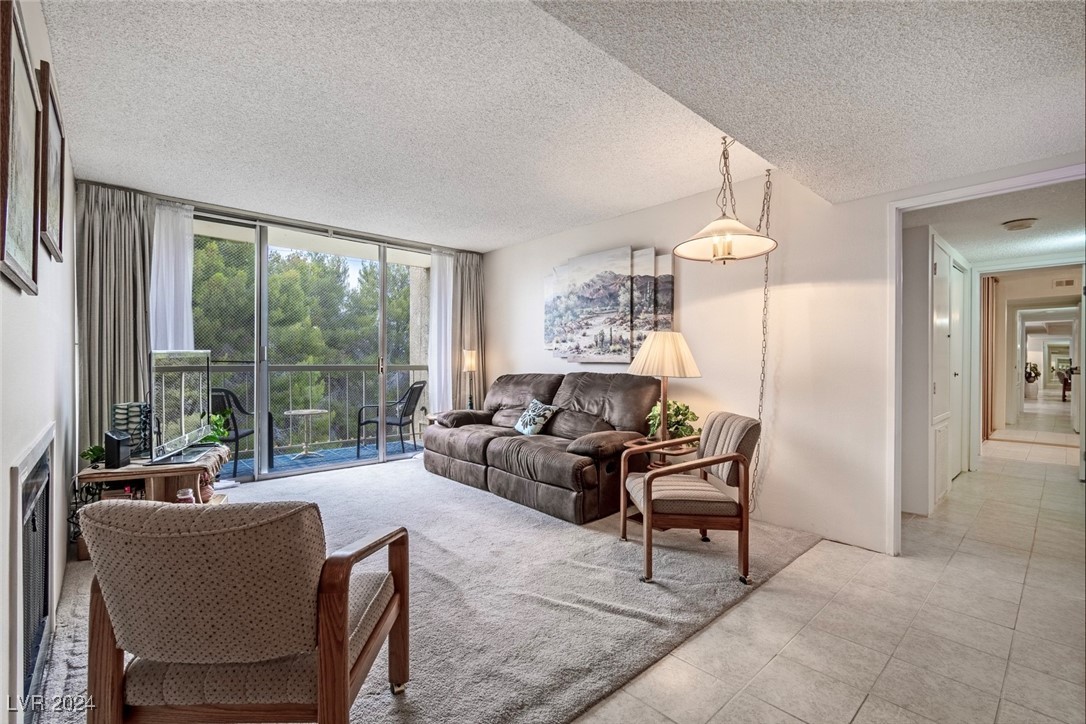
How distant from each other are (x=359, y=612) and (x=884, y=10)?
2104mm

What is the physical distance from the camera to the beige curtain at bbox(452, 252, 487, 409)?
5457 millimetres

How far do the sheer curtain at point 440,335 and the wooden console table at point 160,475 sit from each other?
2.63 m

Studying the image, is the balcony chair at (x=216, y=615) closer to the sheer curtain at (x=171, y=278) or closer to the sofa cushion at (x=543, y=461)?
the sofa cushion at (x=543, y=461)

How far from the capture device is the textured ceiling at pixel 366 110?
1.80 metres

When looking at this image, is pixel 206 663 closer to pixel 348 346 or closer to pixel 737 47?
pixel 737 47

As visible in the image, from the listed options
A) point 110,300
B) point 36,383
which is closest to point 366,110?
point 36,383

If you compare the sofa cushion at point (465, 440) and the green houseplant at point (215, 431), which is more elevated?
the green houseplant at point (215, 431)

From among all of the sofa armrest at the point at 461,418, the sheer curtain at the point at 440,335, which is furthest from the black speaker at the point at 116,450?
the sheer curtain at the point at 440,335

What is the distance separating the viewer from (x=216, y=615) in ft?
3.35

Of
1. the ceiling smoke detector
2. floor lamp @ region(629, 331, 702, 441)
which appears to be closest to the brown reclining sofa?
floor lamp @ region(629, 331, 702, 441)

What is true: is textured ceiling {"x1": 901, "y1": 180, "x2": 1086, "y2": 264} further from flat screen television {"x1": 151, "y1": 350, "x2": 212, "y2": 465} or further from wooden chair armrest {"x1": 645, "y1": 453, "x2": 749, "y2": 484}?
flat screen television {"x1": 151, "y1": 350, "x2": 212, "y2": 465}

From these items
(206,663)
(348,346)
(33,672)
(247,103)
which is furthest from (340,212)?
(206,663)

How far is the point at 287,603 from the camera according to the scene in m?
1.05

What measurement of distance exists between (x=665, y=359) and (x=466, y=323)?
303cm
